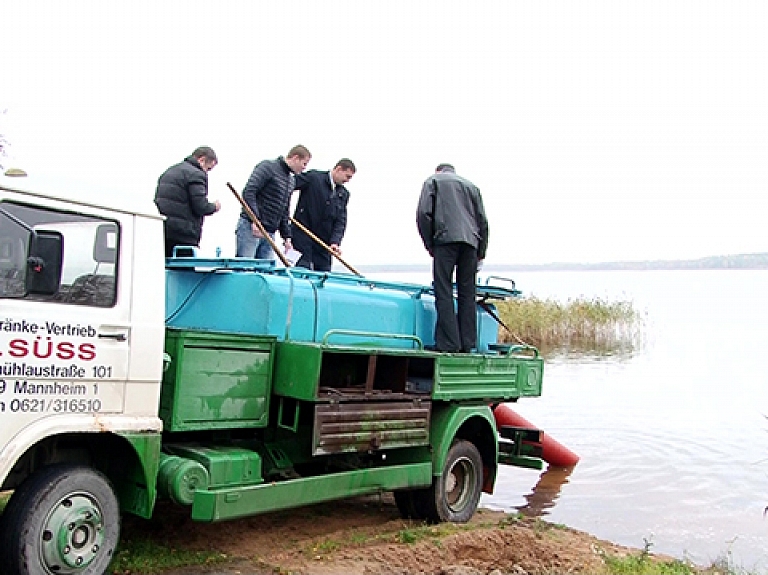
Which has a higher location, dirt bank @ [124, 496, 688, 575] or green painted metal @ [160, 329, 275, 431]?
green painted metal @ [160, 329, 275, 431]

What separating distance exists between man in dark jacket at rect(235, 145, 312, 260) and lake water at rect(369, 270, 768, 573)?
307 centimetres

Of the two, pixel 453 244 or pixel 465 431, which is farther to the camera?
pixel 465 431

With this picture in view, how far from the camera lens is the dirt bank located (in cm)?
630

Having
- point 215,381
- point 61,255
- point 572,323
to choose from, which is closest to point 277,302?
point 215,381

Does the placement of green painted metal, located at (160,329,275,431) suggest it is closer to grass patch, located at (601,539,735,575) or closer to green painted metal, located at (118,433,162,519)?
green painted metal, located at (118,433,162,519)

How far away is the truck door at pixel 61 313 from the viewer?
470 cm

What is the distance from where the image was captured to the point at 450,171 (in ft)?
27.9

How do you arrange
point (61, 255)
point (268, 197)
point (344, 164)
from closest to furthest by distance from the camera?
1. point (61, 255)
2. point (268, 197)
3. point (344, 164)

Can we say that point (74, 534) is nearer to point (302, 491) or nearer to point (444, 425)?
point (302, 491)

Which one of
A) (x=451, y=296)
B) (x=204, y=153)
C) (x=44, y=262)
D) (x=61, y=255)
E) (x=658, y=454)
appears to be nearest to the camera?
(x=44, y=262)

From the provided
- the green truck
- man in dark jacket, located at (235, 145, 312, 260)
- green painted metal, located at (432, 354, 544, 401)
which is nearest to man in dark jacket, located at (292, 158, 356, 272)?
man in dark jacket, located at (235, 145, 312, 260)

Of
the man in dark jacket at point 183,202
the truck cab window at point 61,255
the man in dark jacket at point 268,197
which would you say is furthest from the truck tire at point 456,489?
the truck cab window at point 61,255

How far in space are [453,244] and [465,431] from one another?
1.74 metres

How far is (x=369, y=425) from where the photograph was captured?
265 inches
